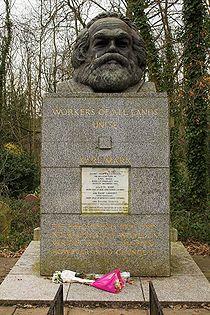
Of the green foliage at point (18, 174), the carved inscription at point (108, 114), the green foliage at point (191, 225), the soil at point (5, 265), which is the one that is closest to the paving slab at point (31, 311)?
the soil at point (5, 265)

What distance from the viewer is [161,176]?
6266 mm

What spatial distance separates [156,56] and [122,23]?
26.1ft

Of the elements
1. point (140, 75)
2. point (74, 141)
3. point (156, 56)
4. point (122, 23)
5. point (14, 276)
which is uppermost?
point (156, 56)

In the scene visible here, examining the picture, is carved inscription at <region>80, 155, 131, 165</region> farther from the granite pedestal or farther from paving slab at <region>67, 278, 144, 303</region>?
paving slab at <region>67, 278, 144, 303</region>

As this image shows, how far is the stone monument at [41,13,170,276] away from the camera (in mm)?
Answer: 6254

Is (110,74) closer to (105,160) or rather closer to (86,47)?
(86,47)

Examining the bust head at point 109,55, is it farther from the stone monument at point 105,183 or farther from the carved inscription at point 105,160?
the carved inscription at point 105,160

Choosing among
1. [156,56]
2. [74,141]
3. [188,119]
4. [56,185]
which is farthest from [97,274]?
[156,56]

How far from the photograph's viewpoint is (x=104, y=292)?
5.62m

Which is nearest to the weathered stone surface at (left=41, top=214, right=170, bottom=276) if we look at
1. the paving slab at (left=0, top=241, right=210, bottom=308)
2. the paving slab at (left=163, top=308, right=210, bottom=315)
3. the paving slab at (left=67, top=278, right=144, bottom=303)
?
the paving slab at (left=0, top=241, right=210, bottom=308)

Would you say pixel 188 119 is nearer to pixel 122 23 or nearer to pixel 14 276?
pixel 122 23

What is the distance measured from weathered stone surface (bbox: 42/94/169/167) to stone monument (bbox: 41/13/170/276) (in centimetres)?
1

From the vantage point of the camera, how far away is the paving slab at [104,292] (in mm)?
5348

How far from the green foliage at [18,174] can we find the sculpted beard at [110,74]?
32.0ft
